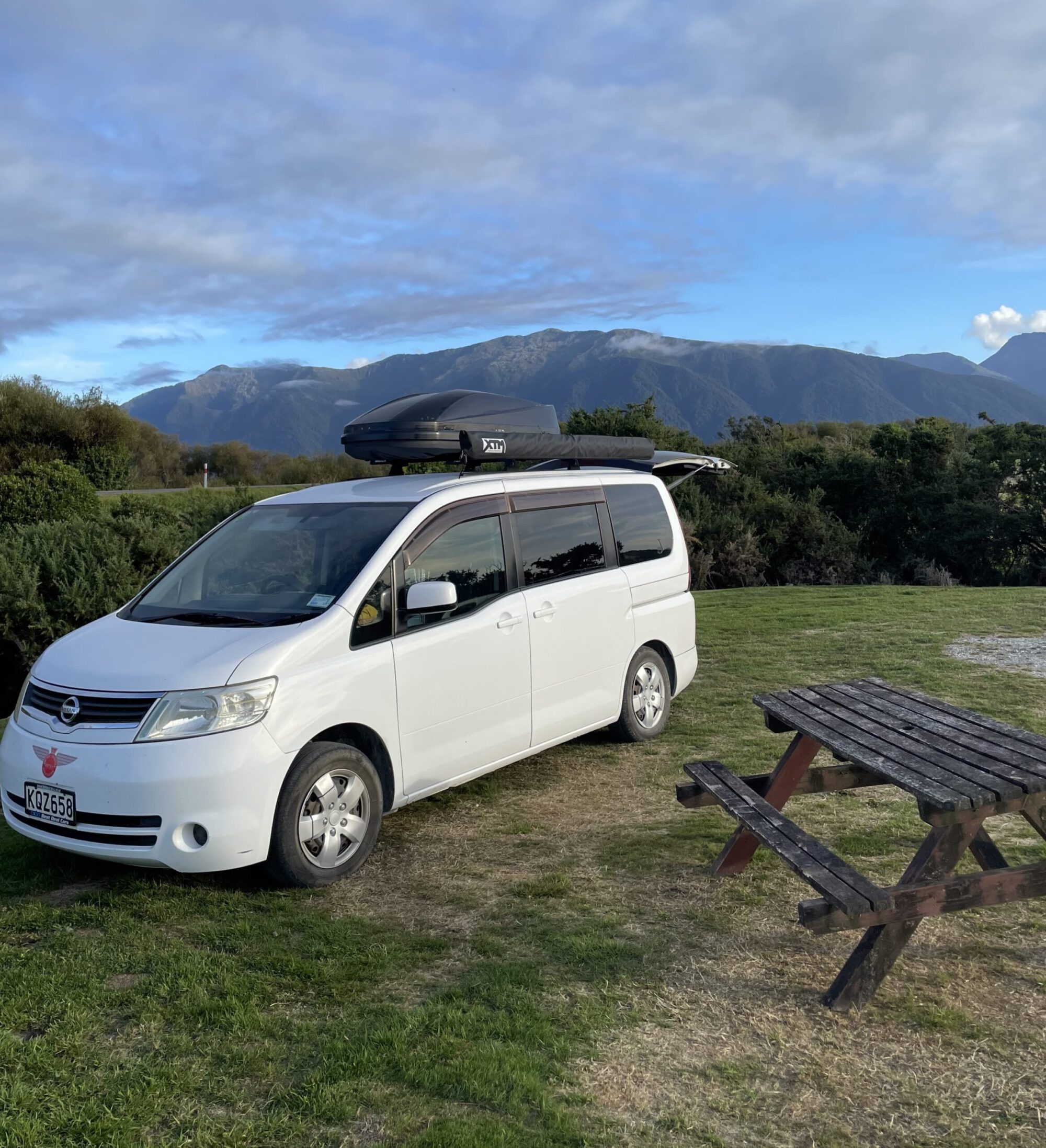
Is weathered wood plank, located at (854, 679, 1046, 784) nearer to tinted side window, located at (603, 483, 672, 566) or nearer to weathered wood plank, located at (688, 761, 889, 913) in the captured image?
weathered wood plank, located at (688, 761, 889, 913)

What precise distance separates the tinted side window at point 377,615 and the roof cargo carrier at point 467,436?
1.38 m

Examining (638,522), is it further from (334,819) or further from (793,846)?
(793,846)

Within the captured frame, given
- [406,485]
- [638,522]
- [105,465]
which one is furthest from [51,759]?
[105,465]

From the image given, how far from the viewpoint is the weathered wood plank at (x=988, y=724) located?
3.98 meters

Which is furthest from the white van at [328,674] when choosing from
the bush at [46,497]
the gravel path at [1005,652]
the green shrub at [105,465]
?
the green shrub at [105,465]

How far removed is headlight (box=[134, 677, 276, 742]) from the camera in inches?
176

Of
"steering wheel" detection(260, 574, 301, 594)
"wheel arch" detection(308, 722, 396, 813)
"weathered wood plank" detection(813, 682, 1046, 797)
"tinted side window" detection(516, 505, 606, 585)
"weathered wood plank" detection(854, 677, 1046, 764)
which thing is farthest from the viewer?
"tinted side window" detection(516, 505, 606, 585)

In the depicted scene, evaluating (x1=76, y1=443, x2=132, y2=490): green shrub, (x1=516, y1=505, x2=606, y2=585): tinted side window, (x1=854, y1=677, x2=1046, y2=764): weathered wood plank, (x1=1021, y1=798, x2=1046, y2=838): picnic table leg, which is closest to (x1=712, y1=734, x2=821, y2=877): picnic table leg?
(x1=854, y1=677, x2=1046, y2=764): weathered wood plank

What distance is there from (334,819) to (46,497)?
42.5 feet

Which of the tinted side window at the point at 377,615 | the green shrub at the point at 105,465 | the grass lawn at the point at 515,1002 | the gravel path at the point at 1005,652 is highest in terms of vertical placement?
the green shrub at the point at 105,465

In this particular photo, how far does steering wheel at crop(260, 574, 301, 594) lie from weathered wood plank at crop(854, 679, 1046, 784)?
2877 millimetres

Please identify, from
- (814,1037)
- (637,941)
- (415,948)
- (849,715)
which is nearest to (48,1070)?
(415,948)

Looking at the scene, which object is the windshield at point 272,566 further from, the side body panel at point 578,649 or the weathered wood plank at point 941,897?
the weathered wood plank at point 941,897

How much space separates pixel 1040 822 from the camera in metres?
3.91
